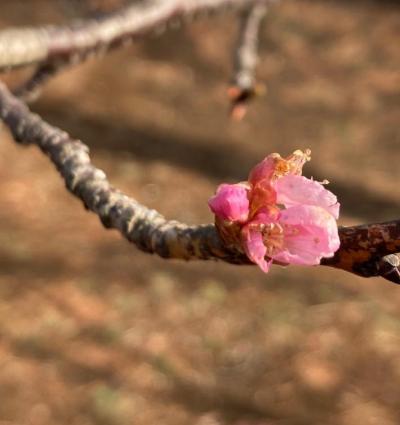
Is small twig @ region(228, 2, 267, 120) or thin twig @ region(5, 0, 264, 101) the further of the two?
small twig @ region(228, 2, 267, 120)

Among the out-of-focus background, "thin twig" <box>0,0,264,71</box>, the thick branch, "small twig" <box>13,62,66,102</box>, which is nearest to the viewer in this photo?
the thick branch

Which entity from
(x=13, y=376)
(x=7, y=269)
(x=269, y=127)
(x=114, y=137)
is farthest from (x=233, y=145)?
(x=13, y=376)

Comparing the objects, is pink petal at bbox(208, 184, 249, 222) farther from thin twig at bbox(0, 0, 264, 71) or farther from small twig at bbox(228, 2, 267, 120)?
small twig at bbox(228, 2, 267, 120)

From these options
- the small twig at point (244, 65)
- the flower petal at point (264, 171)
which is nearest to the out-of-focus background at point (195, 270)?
the small twig at point (244, 65)

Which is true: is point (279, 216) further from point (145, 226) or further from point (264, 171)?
point (145, 226)

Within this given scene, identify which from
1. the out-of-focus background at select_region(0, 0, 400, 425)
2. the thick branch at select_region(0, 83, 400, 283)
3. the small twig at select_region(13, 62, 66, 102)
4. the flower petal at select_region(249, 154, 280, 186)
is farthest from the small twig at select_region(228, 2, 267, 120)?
the flower petal at select_region(249, 154, 280, 186)

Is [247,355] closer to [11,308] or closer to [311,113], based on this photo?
[11,308]
